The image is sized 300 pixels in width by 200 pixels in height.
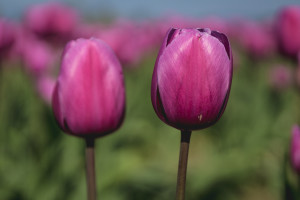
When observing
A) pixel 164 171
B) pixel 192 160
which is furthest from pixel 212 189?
pixel 192 160

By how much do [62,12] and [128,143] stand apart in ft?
2.94

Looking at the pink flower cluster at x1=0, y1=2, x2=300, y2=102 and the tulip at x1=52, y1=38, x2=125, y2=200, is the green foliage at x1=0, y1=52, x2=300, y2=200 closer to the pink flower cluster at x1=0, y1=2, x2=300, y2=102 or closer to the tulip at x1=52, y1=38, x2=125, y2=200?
the pink flower cluster at x1=0, y1=2, x2=300, y2=102

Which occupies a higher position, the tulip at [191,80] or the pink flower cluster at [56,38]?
the tulip at [191,80]

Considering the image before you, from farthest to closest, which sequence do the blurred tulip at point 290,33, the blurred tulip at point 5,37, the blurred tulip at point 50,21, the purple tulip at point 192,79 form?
the blurred tulip at point 50,21
the blurred tulip at point 5,37
the blurred tulip at point 290,33
the purple tulip at point 192,79

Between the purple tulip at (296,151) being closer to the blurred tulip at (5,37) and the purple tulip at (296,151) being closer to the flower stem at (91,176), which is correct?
the flower stem at (91,176)

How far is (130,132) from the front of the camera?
2.49 meters

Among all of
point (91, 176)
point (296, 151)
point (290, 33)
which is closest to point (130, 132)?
point (290, 33)

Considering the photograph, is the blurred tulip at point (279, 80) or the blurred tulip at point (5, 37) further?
the blurred tulip at point (279, 80)

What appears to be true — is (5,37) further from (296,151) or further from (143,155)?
(296,151)

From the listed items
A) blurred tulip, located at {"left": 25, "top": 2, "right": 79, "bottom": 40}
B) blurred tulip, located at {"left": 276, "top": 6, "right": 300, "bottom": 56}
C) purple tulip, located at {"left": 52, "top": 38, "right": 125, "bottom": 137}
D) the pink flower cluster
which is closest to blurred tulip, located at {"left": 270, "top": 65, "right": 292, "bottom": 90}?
the pink flower cluster

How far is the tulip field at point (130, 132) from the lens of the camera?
2.53 feet

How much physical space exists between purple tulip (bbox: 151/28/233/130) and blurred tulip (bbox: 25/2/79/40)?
6.42 feet

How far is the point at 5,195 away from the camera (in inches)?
64.6

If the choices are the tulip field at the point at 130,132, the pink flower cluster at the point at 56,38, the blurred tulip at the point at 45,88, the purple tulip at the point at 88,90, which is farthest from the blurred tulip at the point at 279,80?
the purple tulip at the point at 88,90
